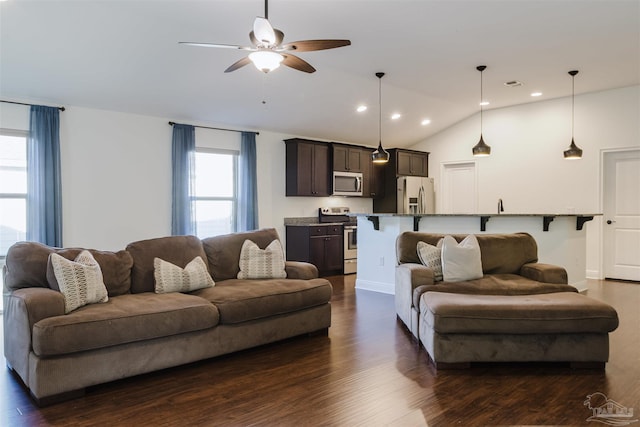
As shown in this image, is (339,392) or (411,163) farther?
(411,163)

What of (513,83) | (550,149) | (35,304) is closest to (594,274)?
(550,149)

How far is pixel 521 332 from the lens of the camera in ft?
9.78

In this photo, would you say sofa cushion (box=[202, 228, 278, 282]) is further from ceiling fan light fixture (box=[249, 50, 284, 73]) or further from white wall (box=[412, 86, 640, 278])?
white wall (box=[412, 86, 640, 278])

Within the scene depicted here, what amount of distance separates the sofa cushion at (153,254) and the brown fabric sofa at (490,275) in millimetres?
1914

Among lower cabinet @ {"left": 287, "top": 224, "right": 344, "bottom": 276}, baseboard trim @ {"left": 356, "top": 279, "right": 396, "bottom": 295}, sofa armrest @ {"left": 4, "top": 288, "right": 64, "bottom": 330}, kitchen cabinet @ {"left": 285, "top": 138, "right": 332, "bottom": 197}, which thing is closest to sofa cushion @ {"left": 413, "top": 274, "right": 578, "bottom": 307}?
baseboard trim @ {"left": 356, "top": 279, "right": 396, "bottom": 295}

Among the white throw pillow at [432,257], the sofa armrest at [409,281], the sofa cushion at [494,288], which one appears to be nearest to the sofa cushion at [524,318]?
the sofa cushion at [494,288]

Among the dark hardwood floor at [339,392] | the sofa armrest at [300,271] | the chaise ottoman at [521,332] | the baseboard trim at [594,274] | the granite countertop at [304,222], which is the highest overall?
the granite countertop at [304,222]

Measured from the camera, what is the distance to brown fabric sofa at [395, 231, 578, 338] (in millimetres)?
3633

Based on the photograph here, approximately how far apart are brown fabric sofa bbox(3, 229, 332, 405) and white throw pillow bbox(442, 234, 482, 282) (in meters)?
1.12

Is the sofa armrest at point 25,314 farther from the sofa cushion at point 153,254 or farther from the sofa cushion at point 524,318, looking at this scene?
the sofa cushion at point 524,318

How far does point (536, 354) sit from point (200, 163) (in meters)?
5.00

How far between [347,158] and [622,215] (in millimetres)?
4522

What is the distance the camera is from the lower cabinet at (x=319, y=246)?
692 centimetres

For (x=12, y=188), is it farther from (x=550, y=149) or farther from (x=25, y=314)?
(x=550, y=149)
